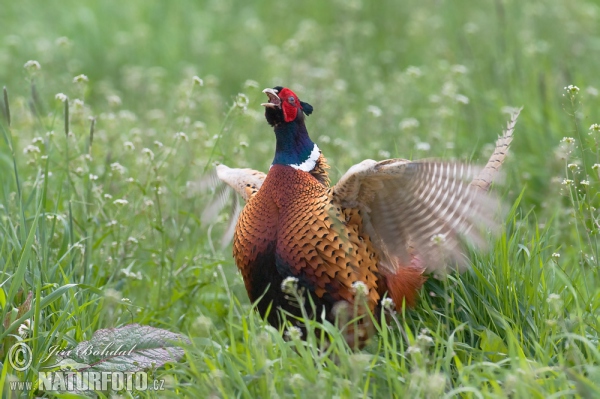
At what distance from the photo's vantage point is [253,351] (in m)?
3.23

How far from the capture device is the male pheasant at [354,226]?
3516mm

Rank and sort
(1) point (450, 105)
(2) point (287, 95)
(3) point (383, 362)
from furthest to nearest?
1. (1) point (450, 105)
2. (2) point (287, 95)
3. (3) point (383, 362)

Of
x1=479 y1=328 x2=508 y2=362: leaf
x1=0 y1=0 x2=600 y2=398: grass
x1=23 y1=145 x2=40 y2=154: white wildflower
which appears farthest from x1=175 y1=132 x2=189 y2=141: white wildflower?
x1=479 y1=328 x2=508 y2=362: leaf

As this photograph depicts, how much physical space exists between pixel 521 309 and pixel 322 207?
36.2 inches

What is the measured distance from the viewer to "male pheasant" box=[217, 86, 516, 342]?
352 cm

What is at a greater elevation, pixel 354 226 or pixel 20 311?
pixel 354 226

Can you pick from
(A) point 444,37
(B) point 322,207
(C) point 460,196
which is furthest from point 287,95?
(A) point 444,37

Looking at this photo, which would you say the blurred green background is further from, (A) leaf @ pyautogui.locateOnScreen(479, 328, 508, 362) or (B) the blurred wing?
(A) leaf @ pyautogui.locateOnScreen(479, 328, 508, 362)

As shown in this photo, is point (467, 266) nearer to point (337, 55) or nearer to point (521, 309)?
point (521, 309)

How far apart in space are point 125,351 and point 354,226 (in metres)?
1.07

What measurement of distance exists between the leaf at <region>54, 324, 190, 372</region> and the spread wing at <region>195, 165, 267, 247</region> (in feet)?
3.33

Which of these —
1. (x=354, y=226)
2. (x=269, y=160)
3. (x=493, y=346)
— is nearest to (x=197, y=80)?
(x=269, y=160)

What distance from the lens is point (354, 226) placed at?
377 cm

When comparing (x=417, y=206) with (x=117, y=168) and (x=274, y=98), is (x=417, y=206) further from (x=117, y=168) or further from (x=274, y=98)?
(x=117, y=168)
